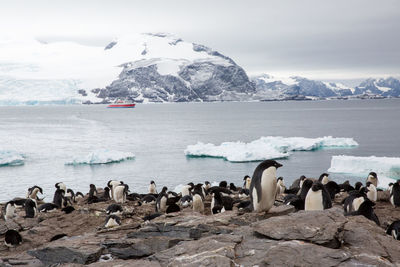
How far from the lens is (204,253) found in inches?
216

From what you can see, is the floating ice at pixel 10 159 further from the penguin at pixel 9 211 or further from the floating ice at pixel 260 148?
A: the penguin at pixel 9 211

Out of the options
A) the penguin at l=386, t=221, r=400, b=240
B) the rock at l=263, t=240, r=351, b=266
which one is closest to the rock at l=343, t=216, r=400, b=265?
the rock at l=263, t=240, r=351, b=266

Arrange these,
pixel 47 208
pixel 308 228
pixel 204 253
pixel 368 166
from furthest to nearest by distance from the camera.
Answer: pixel 368 166, pixel 47 208, pixel 308 228, pixel 204 253

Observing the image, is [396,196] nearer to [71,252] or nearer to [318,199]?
[318,199]

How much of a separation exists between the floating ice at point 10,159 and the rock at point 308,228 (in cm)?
3561

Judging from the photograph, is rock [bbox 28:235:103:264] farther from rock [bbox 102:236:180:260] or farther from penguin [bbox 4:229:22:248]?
penguin [bbox 4:229:22:248]

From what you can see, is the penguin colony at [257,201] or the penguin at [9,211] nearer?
the penguin colony at [257,201]

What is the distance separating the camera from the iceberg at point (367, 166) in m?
27.4

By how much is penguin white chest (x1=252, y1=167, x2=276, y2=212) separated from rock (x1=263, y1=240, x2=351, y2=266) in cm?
264

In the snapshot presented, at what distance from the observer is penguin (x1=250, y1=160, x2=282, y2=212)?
8.00 meters

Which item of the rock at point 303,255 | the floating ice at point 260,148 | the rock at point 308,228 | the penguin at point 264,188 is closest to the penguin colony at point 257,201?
the penguin at point 264,188

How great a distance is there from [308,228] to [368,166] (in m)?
24.9

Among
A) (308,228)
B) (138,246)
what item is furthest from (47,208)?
(308,228)

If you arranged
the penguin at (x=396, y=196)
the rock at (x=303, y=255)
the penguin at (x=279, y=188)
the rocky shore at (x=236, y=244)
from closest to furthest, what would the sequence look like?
the rock at (x=303, y=255)
the rocky shore at (x=236, y=244)
the penguin at (x=396, y=196)
the penguin at (x=279, y=188)
